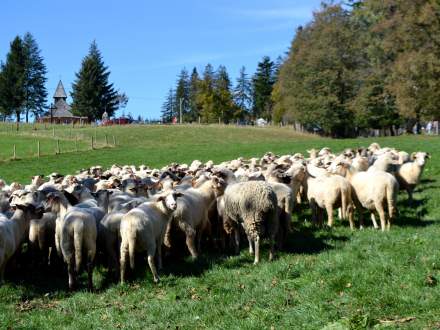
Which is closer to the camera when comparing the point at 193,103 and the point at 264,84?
the point at 264,84

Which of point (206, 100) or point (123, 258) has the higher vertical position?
point (206, 100)

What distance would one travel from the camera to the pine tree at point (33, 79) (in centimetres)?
10575

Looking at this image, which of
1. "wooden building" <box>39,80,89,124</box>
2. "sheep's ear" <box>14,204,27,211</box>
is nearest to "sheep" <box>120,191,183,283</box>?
"sheep's ear" <box>14,204,27,211</box>

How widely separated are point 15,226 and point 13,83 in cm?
9926

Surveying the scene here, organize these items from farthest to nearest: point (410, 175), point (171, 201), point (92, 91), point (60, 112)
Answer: point (60, 112) → point (92, 91) → point (410, 175) → point (171, 201)

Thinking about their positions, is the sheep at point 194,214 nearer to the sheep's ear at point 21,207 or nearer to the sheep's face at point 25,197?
the sheep's ear at point 21,207

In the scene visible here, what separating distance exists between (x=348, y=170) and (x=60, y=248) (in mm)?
8675

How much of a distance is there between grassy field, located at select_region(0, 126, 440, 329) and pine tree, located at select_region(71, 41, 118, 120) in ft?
306

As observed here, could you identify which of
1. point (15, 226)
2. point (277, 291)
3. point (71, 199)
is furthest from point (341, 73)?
point (277, 291)

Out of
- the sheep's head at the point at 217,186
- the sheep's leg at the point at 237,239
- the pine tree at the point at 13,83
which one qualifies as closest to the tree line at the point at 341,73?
the sheep's head at the point at 217,186

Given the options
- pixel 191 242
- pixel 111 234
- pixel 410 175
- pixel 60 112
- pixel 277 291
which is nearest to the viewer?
pixel 277 291

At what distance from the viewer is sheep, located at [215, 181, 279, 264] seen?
11828mm

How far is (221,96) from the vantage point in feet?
404

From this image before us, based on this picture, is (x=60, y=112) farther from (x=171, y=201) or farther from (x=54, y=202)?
(x=171, y=201)
